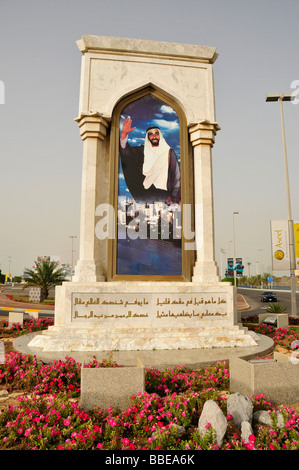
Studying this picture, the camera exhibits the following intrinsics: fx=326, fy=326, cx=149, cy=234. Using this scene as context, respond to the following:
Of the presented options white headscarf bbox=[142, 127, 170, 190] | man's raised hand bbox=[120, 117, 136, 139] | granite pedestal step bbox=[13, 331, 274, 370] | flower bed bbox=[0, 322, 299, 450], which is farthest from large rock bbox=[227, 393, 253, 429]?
man's raised hand bbox=[120, 117, 136, 139]

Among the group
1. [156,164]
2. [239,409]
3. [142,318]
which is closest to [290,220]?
[156,164]

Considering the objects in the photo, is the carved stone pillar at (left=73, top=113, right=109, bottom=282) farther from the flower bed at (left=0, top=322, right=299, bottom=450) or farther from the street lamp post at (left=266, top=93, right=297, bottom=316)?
the street lamp post at (left=266, top=93, right=297, bottom=316)

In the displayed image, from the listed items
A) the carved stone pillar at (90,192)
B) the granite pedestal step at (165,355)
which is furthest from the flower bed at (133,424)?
the carved stone pillar at (90,192)

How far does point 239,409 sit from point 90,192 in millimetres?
8513

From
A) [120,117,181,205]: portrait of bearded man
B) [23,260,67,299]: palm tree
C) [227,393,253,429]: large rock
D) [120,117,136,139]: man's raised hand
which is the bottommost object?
[227,393,253,429]: large rock

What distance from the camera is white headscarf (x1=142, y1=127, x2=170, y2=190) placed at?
12453 mm

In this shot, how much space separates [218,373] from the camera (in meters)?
7.61

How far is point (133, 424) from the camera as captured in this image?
17.5 feet

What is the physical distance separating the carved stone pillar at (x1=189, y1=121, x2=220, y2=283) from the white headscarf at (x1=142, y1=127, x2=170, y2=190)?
1226 millimetres

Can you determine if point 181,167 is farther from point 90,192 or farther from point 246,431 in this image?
point 246,431

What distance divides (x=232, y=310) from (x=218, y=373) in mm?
3974

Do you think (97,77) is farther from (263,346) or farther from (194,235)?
(263,346)
